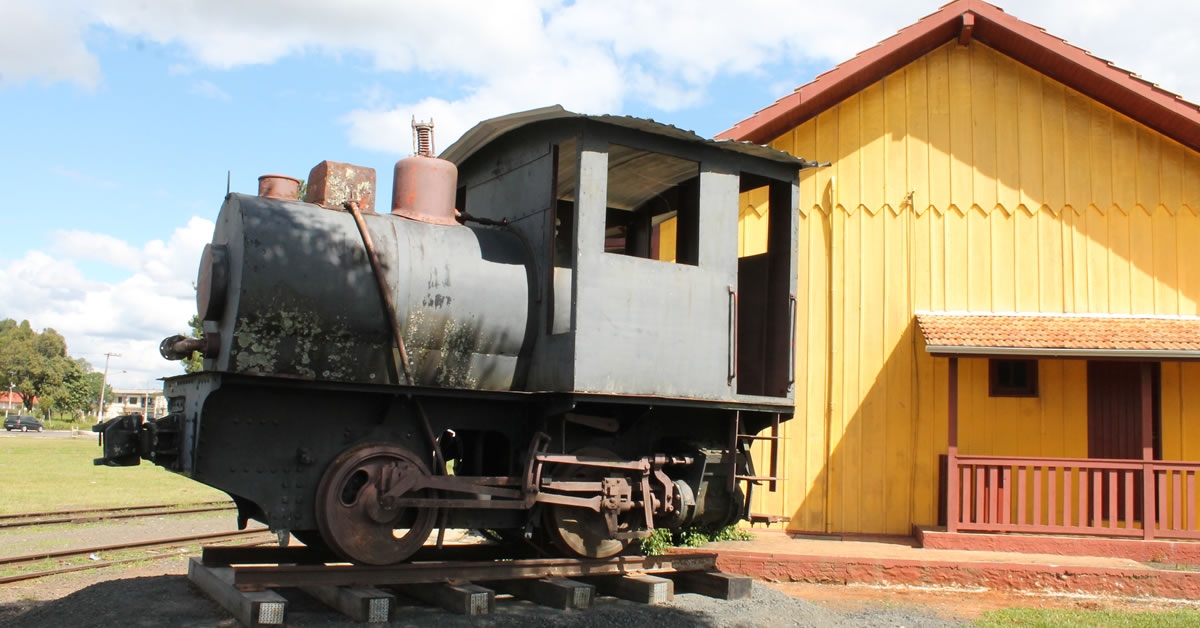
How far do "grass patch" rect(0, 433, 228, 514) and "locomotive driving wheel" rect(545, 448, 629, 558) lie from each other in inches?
419

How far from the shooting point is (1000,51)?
12039mm

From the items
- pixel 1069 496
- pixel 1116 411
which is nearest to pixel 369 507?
pixel 1069 496

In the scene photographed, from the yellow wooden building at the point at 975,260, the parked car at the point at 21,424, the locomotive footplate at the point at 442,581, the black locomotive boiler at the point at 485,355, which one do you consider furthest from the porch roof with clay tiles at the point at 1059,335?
the parked car at the point at 21,424

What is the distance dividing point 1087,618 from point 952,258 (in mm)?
4790

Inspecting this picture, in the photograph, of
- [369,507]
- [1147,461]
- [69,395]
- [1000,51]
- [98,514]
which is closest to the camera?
[369,507]

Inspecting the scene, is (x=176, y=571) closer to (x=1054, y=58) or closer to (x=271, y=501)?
(x=271, y=501)

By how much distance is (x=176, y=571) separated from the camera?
9.39 metres

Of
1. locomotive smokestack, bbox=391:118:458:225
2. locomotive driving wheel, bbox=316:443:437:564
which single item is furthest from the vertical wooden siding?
locomotive driving wheel, bbox=316:443:437:564

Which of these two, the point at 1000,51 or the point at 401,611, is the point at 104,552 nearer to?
the point at 401,611

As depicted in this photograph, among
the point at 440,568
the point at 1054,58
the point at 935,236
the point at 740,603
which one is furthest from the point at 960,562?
the point at 1054,58

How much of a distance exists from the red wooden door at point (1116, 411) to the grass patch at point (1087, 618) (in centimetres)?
334

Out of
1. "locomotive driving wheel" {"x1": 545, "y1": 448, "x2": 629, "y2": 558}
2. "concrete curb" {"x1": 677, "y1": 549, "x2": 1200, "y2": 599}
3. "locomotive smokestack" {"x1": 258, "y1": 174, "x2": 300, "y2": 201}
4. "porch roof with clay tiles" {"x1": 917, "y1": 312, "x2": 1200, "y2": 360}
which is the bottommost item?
"concrete curb" {"x1": 677, "y1": 549, "x2": 1200, "y2": 599}

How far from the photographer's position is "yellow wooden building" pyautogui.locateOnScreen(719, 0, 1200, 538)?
11453mm

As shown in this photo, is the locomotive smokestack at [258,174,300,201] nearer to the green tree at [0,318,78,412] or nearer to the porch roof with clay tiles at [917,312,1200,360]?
the porch roof with clay tiles at [917,312,1200,360]
